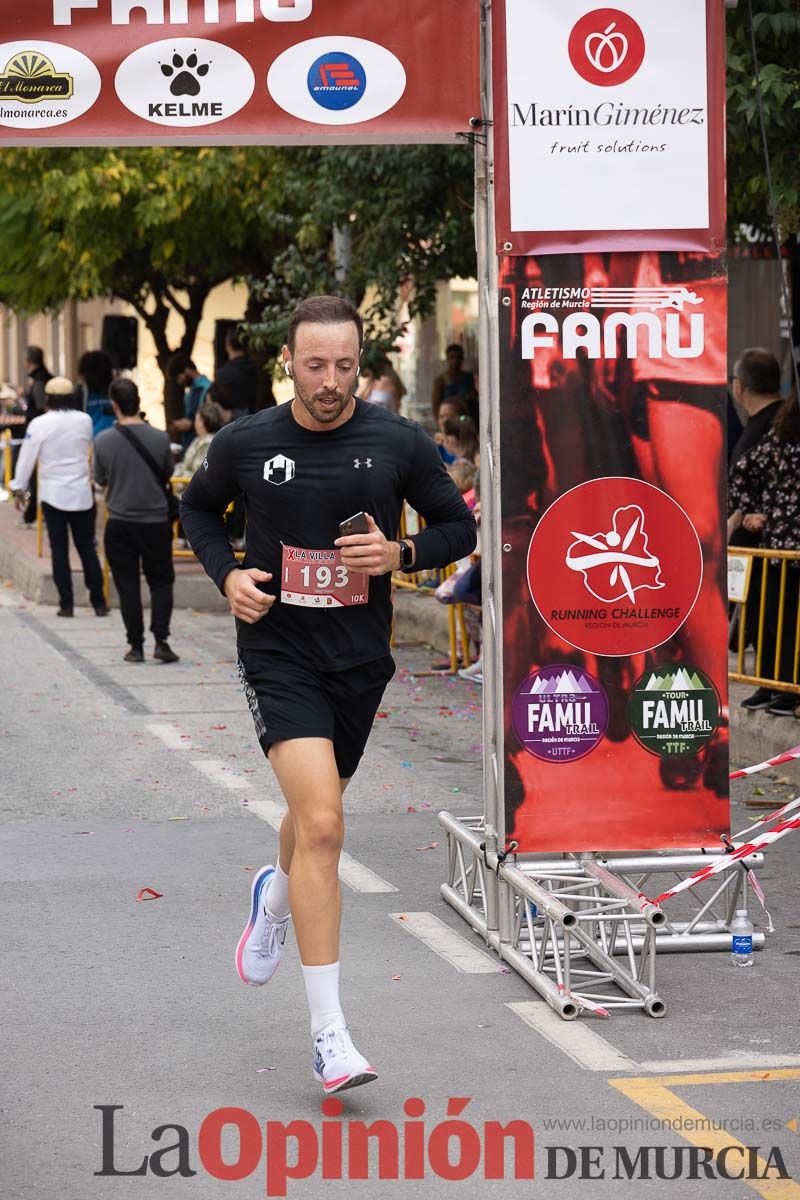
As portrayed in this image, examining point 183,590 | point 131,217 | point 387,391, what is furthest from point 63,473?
point 131,217

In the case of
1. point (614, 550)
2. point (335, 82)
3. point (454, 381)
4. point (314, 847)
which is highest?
point (335, 82)

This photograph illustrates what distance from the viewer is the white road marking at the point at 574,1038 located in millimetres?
5508

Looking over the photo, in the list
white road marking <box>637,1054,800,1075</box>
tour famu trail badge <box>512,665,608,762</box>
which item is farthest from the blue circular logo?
white road marking <box>637,1054,800,1075</box>

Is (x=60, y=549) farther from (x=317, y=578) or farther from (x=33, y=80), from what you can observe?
(x=317, y=578)

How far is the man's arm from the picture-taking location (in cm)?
564

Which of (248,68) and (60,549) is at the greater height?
(248,68)

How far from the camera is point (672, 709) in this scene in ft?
21.7

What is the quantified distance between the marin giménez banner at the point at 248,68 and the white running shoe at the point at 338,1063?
9.81 ft

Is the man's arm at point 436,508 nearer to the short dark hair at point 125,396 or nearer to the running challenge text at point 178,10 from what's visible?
the running challenge text at point 178,10

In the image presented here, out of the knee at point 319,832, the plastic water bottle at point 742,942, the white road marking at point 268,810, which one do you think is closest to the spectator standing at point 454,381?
the white road marking at point 268,810

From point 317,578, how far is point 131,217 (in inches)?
801

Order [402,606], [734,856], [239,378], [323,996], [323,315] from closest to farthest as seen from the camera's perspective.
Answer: [323,996], [323,315], [734,856], [402,606], [239,378]

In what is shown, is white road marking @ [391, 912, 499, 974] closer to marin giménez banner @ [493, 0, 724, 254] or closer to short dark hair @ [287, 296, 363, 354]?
short dark hair @ [287, 296, 363, 354]

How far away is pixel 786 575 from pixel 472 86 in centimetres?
450
